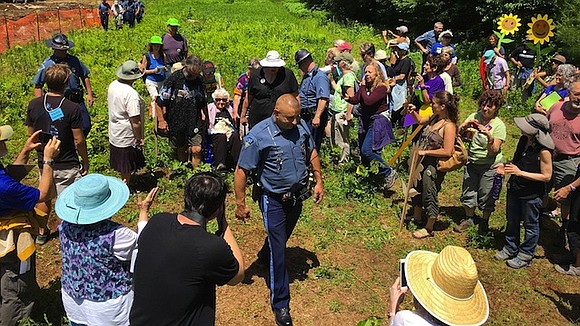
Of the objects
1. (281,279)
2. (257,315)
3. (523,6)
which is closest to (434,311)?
(281,279)

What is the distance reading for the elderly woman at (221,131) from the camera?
25.2 feet

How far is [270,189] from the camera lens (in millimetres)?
4578

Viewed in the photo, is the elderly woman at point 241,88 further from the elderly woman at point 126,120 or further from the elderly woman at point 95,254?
the elderly woman at point 95,254

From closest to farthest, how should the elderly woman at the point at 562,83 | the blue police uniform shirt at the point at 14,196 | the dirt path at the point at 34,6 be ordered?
the blue police uniform shirt at the point at 14,196
the elderly woman at the point at 562,83
the dirt path at the point at 34,6

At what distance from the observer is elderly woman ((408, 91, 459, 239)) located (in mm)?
5723

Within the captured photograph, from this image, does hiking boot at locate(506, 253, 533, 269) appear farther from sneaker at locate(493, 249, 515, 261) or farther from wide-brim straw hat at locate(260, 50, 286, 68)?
wide-brim straw hat at locate(260, 50, 286, 68)

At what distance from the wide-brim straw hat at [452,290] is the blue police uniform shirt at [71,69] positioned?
19.1 feet

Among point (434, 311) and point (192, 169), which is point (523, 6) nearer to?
point (192, 169)

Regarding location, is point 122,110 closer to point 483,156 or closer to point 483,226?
point 483,156

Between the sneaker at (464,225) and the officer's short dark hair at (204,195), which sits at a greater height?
the officer's short dark hair at (204,195)

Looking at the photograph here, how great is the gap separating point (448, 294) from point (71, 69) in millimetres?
6506

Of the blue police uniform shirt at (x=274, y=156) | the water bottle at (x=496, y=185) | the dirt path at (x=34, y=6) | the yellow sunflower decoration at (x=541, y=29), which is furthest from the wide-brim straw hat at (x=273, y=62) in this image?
the dirt path at (x=34, y=6)

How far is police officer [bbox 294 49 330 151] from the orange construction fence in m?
13.6

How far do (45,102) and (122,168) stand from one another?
165 cm
